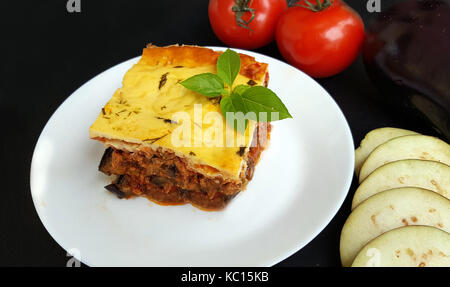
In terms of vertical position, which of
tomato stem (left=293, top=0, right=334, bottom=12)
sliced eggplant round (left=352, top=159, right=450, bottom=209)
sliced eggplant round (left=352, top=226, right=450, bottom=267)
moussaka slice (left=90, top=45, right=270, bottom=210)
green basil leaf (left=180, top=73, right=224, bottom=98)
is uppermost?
tomato stem (left=293, top=0, right=334, bottom=12)

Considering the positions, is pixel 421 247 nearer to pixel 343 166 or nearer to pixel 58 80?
pixel 343 166

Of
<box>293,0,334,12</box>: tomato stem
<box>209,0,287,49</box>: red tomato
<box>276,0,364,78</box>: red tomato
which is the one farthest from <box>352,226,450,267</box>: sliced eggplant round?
<box>209,0,287,49</box>: red tomato

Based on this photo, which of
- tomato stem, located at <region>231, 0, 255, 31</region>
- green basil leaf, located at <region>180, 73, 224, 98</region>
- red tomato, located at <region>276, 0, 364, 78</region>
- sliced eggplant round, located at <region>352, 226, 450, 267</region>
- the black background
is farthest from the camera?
tomato stem, located at <region>231, 0, 255, 31</region>

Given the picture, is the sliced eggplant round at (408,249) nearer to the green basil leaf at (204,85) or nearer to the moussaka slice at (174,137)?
the moussaka slice at (174,137)

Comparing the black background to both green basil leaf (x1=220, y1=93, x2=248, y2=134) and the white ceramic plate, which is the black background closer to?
the white ceramic plate

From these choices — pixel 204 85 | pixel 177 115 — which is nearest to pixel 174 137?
pixel 177 115
